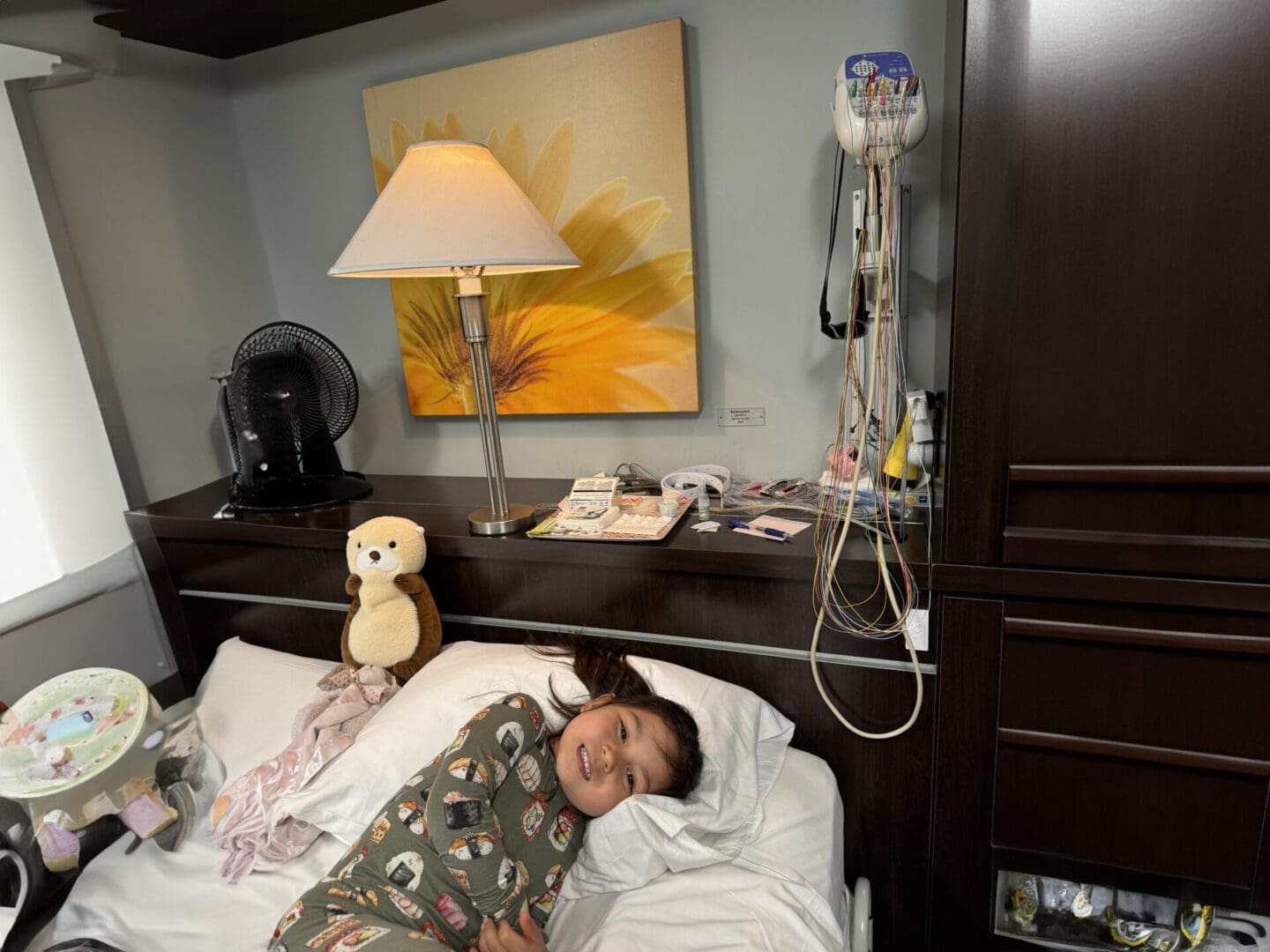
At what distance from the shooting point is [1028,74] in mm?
921

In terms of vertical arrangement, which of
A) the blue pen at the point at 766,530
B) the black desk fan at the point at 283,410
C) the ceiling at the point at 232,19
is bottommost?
the blue pen at the point at 766,530

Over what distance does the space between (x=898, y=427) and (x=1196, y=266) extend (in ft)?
1.64

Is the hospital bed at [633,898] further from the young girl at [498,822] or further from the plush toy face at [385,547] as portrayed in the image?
the plush toy face at [385,547]

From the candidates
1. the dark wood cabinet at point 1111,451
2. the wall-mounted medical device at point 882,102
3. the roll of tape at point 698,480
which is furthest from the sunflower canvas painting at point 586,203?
the dark wood cabinet at point 1111,451

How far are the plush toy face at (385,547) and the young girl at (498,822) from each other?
0.37 metres

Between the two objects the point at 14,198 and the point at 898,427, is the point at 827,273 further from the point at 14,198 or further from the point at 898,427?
the point at 14,198

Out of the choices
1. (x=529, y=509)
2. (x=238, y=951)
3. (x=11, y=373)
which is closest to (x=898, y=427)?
(x=529, y=509)

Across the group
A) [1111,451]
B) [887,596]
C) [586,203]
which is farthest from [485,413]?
[1111,451]

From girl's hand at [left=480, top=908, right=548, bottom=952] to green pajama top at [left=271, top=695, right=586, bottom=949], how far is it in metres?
0.02

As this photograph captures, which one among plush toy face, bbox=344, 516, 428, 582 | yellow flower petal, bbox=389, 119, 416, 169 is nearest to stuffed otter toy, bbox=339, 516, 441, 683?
plush toy face, bbox=344, 516, 428, 582

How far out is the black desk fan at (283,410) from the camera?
1693 millimetres

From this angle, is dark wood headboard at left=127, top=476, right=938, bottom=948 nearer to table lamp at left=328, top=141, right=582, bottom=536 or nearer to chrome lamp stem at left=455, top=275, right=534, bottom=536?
chrome lamp stem at left=455, top=275, right=534, bottom=536

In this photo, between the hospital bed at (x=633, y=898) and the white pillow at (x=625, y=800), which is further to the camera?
the white pillow at (x=625, y=800)

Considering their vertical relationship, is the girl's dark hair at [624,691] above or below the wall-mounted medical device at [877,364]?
below
